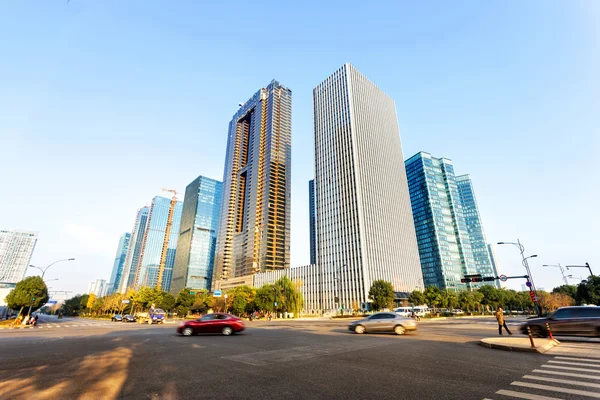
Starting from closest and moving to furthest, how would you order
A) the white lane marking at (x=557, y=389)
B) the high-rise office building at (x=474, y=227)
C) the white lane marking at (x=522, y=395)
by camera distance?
1. the white lane marking at (x=522, y=395)
2. the white lane marking at (x=557, y=389)
3. the high-rise office building at (x=474, y=227)

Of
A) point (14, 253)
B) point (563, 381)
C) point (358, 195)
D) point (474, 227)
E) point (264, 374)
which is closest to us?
point (563, 381)

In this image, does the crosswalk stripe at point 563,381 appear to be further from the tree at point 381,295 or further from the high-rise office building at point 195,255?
the high-rise office building at point 195,255

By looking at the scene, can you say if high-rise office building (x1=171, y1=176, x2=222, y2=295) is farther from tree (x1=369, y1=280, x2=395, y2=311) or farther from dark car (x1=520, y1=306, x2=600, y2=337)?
dark car (x1=520, y1=306, x2=600, y2=337)

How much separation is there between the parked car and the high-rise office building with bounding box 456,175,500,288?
178118 millimetres

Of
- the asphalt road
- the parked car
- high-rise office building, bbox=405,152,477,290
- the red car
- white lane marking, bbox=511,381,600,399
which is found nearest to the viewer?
white lane marking, bbox=511,381,600,399

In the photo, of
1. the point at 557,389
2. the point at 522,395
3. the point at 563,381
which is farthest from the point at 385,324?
the point at 522,395

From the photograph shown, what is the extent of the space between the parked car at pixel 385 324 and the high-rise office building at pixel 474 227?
178118 mm

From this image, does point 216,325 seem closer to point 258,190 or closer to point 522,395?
point 522,395

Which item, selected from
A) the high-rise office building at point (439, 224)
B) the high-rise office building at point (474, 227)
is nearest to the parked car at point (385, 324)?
the high-rise office building at point (439, 224)

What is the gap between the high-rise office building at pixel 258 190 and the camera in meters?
152

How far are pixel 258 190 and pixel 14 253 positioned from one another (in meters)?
171

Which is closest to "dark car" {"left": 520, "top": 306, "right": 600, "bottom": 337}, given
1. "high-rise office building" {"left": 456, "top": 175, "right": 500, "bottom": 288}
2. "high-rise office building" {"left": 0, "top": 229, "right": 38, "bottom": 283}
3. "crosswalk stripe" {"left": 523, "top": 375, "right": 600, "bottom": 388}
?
"crosswalk stripe" {"left": 523, "top": 375, "right": 600, "bottom": 388}

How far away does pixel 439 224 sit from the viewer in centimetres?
15038

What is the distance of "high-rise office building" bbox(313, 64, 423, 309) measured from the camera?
100500 mm
